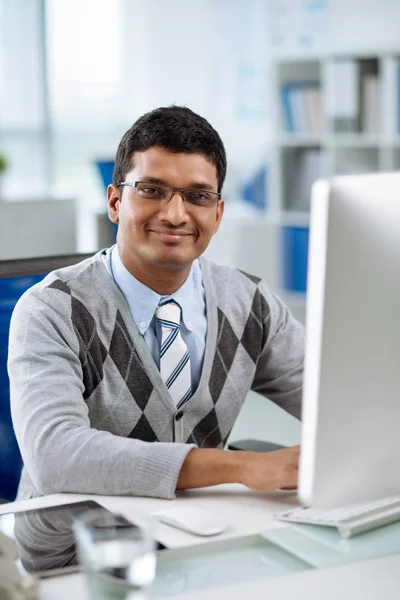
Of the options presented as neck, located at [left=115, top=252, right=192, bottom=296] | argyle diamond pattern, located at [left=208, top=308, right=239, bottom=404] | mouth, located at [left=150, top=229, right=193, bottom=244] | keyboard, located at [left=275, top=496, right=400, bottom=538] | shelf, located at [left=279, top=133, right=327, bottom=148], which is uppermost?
shelf, located at [left=279, top=133, right=327, bottom=148]

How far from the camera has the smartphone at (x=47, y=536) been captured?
1.03 m

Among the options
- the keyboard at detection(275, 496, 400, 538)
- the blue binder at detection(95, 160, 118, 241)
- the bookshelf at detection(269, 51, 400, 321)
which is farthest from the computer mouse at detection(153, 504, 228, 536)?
the bookshelf at detection(269, 51, 400, 321)

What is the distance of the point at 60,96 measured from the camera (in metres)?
6.69

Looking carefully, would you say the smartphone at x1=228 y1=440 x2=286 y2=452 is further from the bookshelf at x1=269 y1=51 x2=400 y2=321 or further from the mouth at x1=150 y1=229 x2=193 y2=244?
the bookshelf at x1=269 y1=51 x2=400 y2=321

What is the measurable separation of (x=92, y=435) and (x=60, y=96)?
569cm

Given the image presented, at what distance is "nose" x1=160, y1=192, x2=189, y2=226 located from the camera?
60.7 inches

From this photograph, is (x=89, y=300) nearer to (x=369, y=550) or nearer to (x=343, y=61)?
(x=369, y=550)

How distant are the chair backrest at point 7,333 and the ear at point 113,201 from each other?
0.47ft

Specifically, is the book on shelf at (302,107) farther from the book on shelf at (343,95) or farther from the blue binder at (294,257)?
the blue binder at (294,257)


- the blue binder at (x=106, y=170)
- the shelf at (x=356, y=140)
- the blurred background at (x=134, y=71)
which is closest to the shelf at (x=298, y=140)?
the shelf at (x=356, y=140)

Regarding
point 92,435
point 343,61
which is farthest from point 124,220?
point 343,61

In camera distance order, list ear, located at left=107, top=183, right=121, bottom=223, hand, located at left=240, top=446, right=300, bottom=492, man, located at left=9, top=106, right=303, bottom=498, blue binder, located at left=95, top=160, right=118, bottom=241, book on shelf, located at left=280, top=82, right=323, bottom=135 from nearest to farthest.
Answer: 1. hand, located at left=240, top=446, right=300, bottom=492
2. man, located at left=9, top=106, right=303, bottom=498
3. ear, located at left=107, top=183, right=121, bottom=223
4. blue binder, located at left=95, top=160, right=118, bottom=241
5. book on shelf, located at left=280, top=82, right=323, bottom=135

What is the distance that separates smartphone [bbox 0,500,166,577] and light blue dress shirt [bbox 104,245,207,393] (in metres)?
0.38

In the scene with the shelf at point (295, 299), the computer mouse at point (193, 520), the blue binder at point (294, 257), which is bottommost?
the shelf at point (295, 299)
